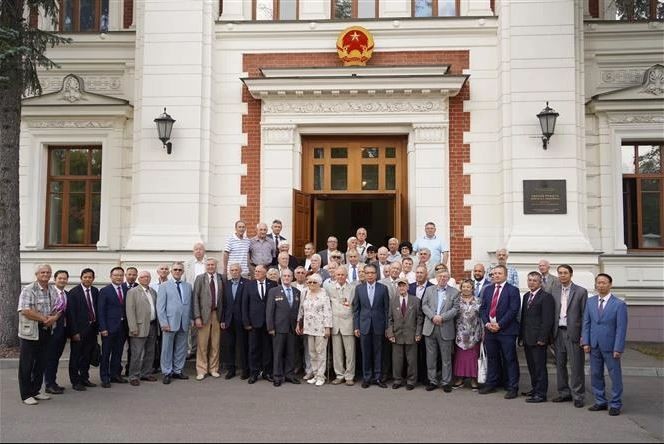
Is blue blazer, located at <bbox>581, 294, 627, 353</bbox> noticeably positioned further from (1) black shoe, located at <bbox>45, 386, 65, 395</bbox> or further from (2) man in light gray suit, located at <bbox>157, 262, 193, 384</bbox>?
(1) black shoe, located at <bbox>45, 386, 65, 395</bbox>

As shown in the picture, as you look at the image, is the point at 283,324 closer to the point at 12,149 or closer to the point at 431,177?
the point at 431,177

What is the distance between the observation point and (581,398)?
7.91m

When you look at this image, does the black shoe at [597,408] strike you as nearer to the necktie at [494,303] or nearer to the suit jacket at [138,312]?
the necktie at [494,303]

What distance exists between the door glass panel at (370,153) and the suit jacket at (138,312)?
19.1ft

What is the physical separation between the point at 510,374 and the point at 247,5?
31.0ft

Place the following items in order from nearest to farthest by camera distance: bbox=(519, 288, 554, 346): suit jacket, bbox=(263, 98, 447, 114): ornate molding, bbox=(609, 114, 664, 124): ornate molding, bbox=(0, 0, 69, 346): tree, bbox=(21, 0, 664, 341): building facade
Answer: bbox=(519, 288, 554, 346): suit jacket, bbox=(0, 0, 69, 346): tree, bbox=(21, 0, 664, 341): building facade, bbox=(263, 98, 447, 114): ornate molding, bbox=(609, 114, 664, 124): ornate molding

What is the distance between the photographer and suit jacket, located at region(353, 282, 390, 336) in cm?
902

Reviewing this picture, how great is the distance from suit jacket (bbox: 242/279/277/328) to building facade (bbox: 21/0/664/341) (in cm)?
298

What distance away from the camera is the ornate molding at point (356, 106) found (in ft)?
40.9

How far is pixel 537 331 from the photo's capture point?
830cm

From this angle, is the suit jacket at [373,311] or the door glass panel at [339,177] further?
the door glass panel at [339,177]

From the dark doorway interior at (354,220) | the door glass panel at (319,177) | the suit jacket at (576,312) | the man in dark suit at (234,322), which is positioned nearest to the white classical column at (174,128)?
the door glass panel at (319,177)

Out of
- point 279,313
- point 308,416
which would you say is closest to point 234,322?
point 279,313

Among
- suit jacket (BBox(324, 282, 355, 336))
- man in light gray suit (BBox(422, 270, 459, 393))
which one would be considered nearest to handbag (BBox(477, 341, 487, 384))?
man in light gray suit (BBox(422, 270, 459, 393))
